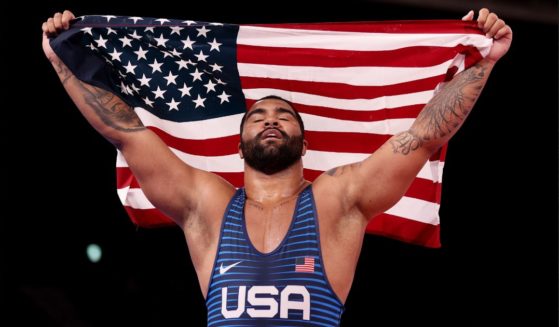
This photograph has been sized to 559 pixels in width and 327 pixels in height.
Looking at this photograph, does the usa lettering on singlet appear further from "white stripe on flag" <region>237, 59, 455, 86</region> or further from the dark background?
the dark background

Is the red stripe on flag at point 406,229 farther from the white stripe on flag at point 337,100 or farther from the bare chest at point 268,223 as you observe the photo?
the bare chest at point 268,223

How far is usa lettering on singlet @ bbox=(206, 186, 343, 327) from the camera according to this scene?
3287mm

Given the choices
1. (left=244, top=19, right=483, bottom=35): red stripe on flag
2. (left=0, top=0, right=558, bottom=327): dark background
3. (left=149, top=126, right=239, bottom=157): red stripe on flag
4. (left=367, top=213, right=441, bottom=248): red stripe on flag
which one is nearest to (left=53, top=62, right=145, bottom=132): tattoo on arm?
(left=149, top=126, right=239, bottom=157): red stripe on flag

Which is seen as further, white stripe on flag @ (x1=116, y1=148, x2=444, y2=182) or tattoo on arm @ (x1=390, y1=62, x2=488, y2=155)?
white stripe on flag @ (x1=116, y1=148, x2=444, y2=182)

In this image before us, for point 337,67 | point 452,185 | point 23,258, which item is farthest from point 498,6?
point 23,258

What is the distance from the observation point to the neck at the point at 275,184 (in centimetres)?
372

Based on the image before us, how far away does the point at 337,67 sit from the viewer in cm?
407

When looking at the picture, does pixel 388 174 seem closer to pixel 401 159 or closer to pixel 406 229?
pixel 401 159

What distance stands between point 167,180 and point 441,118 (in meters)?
1.23

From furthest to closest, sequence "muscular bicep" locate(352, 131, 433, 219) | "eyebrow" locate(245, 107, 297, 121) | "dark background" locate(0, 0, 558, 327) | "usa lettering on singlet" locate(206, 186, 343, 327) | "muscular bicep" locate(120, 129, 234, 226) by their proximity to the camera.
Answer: "dark background" locate(0, 0, 558, 327) → "eyebrow" locate(245, 107, 297, 121) → "muscular bicep" locate(120, 129, 234, 226) → "muscular bicep" locate(352, 131, 433, 219) → "usa lettering on singlet" locate(206, 186, 343, 327)

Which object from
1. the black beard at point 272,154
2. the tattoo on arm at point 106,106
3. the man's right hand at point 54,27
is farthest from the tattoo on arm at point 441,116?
the man's right hand at point 54,27

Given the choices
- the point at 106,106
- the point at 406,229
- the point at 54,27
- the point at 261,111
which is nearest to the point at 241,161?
the point at 261,111

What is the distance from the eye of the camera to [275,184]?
148 inches

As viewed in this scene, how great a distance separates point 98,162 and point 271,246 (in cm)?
300
